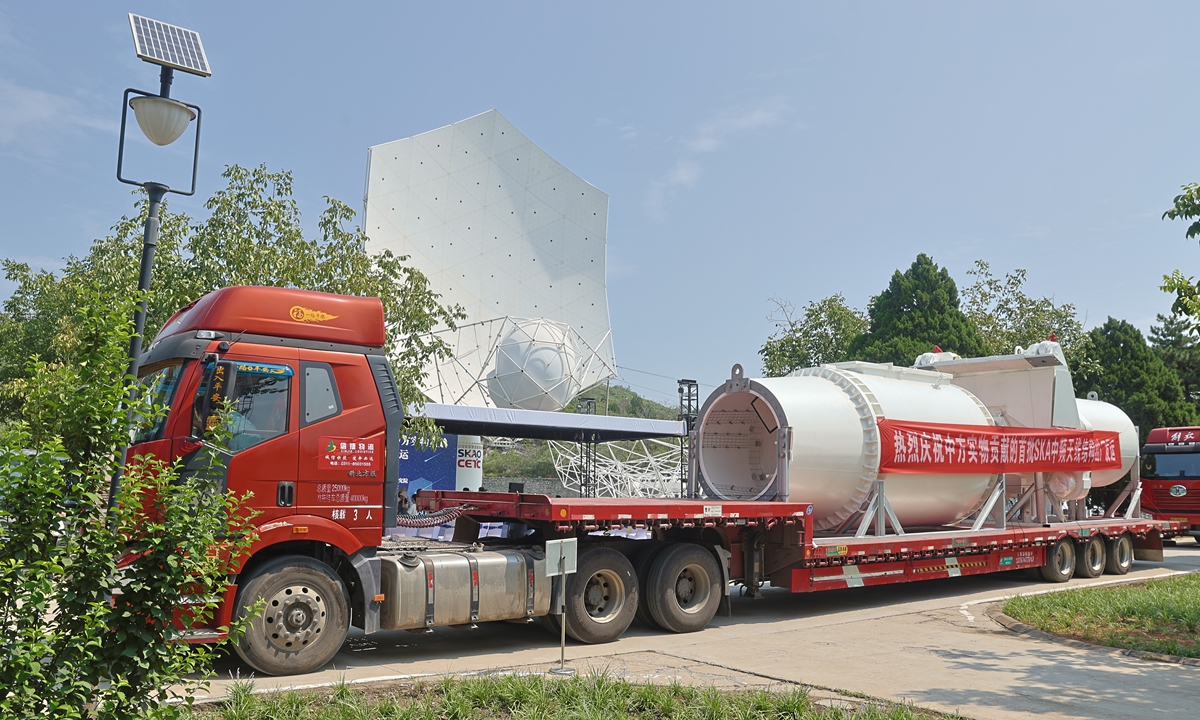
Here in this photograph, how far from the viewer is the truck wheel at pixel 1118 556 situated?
1994 centimetres

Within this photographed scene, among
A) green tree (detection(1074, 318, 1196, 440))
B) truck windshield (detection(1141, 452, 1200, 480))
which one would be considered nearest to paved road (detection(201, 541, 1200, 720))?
truck windshield (detection(1141, 452, 1200, 480))

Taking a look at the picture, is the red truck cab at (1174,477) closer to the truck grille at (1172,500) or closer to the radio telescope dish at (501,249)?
the truck grille at (1172,500)

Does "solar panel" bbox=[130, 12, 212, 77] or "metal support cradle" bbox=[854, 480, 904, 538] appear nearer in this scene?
"solar panel" bbox=[130, 12, 212, 77]

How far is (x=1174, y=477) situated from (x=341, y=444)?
84.9 feet

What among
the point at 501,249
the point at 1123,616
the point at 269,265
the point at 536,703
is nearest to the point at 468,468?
the point at 501,249

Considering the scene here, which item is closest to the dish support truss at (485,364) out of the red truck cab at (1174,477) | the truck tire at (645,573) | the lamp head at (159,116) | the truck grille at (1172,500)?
the red truck cab at (1174,477)

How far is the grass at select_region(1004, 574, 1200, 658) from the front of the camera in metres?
11.6

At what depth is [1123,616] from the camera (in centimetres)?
1330

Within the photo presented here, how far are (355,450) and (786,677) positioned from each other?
4.97 metres

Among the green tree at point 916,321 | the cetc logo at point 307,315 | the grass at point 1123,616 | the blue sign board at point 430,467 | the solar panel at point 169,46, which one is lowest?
the grass at point 1123,616

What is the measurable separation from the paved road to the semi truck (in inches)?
18.6

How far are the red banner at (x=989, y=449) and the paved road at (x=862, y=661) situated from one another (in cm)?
241

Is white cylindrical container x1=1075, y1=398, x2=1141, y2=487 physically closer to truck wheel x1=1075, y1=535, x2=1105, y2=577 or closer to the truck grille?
truck wheel x1=1075, y1=535, x2=1105, y2=577

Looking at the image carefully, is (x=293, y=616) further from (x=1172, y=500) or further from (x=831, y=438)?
(x=1172, y=500)
